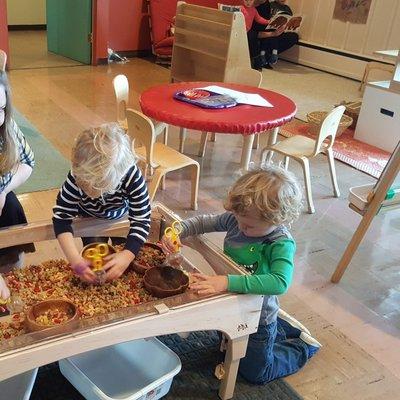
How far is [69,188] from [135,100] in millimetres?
3145

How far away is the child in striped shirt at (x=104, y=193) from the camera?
4.19ft

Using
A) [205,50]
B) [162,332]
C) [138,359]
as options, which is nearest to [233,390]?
[138,359]

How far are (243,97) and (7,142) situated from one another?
1560 millimetres

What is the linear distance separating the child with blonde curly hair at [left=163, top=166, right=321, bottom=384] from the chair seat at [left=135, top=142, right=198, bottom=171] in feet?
3.12

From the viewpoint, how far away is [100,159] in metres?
1.27

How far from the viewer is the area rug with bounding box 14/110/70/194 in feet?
9.07

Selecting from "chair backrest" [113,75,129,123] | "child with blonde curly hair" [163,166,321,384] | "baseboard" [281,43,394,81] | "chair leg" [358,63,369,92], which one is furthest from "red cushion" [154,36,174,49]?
"child with blonde curly hair" [163,166,321,384]

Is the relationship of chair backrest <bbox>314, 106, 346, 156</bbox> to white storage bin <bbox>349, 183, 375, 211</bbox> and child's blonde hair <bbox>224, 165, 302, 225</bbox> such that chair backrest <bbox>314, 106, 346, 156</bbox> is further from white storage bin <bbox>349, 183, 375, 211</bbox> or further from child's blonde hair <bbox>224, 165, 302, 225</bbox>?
child's blonde hair <bbox>224, 165, 302, 225</bbox>

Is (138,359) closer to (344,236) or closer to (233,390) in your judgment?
(233,390)

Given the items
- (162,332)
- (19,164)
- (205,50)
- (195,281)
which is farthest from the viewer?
(205,50)

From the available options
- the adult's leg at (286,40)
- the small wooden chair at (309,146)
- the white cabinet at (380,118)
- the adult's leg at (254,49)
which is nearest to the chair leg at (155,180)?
the small wooden chair at (309,146)

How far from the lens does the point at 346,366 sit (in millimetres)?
1702

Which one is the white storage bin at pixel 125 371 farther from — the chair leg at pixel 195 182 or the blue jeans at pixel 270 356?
the chair leg at pixel 195 182

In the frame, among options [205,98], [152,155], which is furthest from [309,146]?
[152,155]
